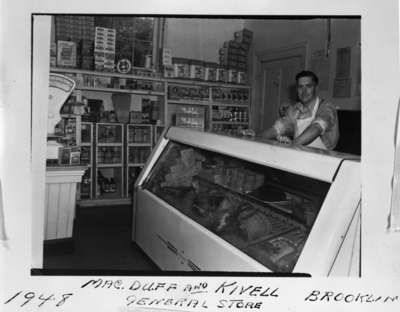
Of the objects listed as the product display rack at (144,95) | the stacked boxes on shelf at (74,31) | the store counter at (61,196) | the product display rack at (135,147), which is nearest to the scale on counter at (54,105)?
the store counter at (61,196)

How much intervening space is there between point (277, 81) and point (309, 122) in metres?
1.78

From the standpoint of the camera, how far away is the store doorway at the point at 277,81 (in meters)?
2.73

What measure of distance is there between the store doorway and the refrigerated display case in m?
1.47

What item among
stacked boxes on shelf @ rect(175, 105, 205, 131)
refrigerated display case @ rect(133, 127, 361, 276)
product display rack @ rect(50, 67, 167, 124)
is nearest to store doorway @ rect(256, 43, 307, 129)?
stacked boxes on shelf @ rect(175, 105, 205, 131)

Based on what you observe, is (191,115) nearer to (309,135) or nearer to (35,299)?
(309,135)

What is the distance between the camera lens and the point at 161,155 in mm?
1699

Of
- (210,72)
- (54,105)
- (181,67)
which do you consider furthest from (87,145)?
(54,105)

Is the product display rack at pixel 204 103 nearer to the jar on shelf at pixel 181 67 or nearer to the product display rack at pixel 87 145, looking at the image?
the jar on shelf at pixel 181 67

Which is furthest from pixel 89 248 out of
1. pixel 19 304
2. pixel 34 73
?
pixel 34 73

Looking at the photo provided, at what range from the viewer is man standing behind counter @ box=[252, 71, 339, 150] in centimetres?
115

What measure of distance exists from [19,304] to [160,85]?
3.13m

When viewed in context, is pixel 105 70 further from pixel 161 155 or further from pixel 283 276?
pixel 283 276

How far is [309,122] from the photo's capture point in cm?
123

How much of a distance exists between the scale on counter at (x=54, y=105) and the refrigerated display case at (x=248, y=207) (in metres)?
0.46
